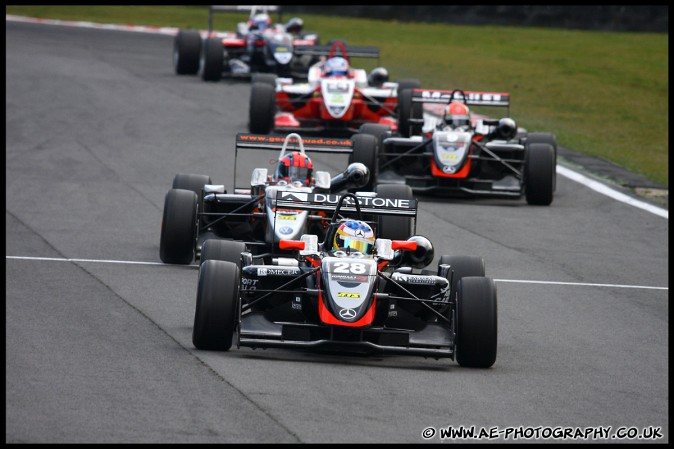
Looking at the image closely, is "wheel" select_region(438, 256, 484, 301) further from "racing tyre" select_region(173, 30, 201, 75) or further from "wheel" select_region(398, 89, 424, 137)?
"racing tyre" select_region(173, 30, 201, 75)

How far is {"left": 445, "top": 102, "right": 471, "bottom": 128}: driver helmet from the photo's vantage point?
808 inches

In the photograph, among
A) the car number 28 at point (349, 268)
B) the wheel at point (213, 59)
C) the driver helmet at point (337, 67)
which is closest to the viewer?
the car number 28 at point (349, 268)

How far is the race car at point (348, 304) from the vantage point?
10766 millimetres

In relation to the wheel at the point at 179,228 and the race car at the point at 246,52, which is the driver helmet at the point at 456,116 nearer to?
the wheel at the point at 179,228

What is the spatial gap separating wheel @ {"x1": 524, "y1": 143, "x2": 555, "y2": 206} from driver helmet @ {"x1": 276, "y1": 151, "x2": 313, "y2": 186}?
17.6ft

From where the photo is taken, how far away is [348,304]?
1088cm

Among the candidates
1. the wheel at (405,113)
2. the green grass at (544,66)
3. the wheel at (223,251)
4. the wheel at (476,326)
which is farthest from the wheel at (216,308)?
the green grass at (544,66)

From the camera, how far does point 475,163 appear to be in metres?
20.4

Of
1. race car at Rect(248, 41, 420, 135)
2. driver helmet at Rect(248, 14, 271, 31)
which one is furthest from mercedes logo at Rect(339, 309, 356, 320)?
driver helmet at Rect(248, 14, 271, 31)

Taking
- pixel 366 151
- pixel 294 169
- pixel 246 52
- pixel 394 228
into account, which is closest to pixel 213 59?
pixel 246 52

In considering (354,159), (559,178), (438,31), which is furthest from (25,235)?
(438,31)

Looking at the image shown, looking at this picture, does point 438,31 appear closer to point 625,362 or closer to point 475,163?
point 475,163

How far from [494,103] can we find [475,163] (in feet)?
3.92

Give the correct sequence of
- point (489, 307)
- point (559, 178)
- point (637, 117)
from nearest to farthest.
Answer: point (489, 307)
point (559, 178)
point (637, 117)
